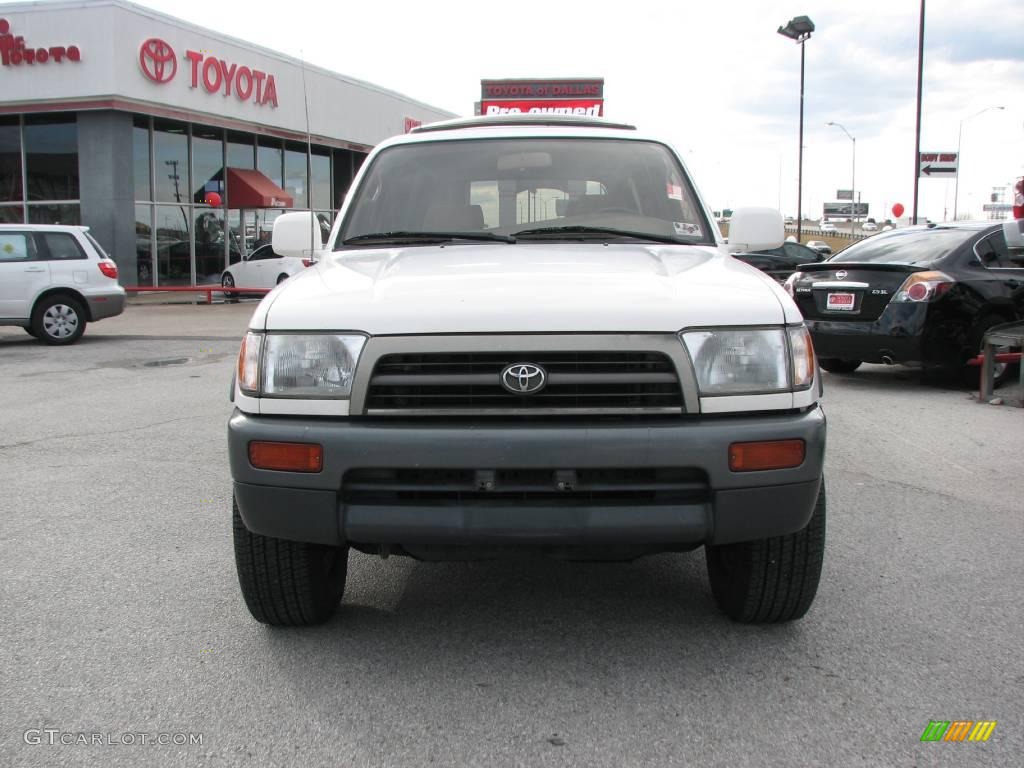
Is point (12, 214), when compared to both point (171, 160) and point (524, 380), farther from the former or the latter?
point (524, 380)

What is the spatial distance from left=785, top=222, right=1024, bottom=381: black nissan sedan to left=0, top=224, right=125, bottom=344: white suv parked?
9.74 m

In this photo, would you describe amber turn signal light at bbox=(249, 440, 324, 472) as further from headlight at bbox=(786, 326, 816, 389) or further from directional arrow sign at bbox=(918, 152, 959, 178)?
directional arrow sign at bbox=(918, 152, 959, 178)

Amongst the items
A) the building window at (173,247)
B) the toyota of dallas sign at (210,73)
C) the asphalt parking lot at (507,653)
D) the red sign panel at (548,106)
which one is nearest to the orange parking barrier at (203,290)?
the building window at (173,247)

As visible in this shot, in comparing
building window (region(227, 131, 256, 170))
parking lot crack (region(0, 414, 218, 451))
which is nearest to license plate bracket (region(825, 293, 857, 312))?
parking lot crack (region(0, 414, 218, 451))

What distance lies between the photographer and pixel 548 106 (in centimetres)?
1919

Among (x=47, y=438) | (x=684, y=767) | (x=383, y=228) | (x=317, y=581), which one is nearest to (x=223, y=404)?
(x=47, y=438)

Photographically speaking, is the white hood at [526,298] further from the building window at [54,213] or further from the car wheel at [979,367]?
the building window at [54,213]

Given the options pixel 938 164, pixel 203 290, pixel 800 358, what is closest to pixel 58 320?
pixel 203 290

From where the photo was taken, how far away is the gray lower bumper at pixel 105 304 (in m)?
13.0

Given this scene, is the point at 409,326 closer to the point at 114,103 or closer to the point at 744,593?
the point at 744,593

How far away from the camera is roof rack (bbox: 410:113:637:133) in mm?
4794

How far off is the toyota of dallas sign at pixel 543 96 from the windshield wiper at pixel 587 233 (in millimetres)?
14717

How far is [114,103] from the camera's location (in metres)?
21.4

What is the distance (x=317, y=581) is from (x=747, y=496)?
146 cm
